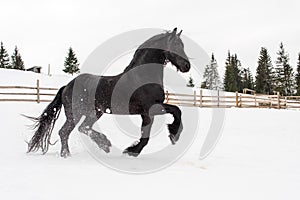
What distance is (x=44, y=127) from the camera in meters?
5.01

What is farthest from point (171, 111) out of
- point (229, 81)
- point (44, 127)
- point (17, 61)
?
point (17, 61)

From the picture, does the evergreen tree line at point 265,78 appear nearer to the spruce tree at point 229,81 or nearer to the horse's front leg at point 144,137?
the spruce tree at point 229,81

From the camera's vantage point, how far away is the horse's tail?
192 inches

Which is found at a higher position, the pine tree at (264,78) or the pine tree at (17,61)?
the pine tree at (17,61)

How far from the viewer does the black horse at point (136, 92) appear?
172 inches

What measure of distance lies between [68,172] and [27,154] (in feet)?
5.44

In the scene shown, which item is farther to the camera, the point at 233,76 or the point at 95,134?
the point at 233,76

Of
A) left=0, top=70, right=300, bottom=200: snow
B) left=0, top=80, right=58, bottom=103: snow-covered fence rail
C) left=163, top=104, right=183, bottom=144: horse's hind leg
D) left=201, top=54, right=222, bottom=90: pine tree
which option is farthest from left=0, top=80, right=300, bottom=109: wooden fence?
left=201, top=54, right=222, bottom=90: pine tree

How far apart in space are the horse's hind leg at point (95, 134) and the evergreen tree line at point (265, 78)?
4295 cm

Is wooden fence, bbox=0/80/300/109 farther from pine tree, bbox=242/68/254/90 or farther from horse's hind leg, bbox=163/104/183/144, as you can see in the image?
pine tree, bbox=242/68/254/90

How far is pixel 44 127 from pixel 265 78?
50139 mm

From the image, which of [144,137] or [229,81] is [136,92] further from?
[229,81]

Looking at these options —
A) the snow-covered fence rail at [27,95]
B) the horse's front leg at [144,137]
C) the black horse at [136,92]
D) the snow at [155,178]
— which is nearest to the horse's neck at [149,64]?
the black horse at [136,92]

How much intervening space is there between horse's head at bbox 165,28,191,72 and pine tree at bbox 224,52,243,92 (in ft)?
170
